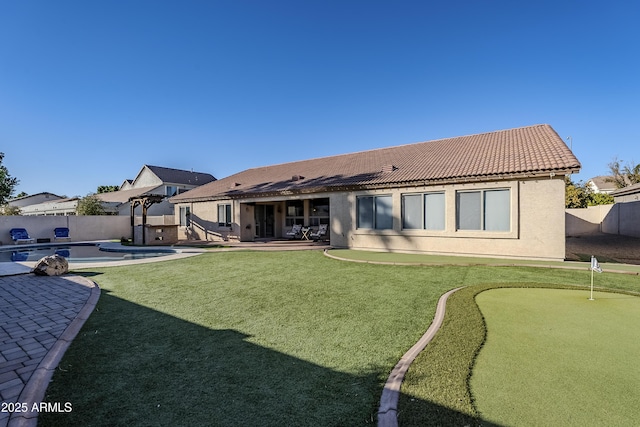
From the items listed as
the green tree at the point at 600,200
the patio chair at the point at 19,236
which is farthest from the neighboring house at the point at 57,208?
the green tree at the point at 600,200

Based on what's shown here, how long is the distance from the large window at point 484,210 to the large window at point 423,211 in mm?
726

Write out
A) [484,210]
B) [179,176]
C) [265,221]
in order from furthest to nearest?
[179,176], [265,221], [484,210]

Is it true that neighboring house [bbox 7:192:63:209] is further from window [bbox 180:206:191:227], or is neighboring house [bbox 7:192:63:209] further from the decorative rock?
the decorative rock

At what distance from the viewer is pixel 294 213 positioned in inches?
890

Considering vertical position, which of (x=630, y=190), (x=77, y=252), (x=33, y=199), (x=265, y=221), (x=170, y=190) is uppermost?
(x=170, y=190)

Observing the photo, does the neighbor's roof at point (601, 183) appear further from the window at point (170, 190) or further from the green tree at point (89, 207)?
the green tree at point (89, 207)

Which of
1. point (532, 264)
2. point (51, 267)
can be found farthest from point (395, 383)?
point (51, 267)

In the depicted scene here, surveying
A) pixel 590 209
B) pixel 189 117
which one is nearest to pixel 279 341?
pixel 189 117

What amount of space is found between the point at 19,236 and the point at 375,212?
26.0 metres

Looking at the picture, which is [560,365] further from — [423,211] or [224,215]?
[224,215]

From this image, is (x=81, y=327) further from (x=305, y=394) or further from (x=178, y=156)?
(x=178, y=156)

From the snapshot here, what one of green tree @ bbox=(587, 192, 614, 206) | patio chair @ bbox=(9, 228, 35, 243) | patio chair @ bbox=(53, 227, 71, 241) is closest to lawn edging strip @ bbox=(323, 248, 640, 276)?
patio chair @ bbox=(53, 227, 71, 241)

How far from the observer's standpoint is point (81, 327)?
5027 millimetres

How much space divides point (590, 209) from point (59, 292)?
3284 centimetres
